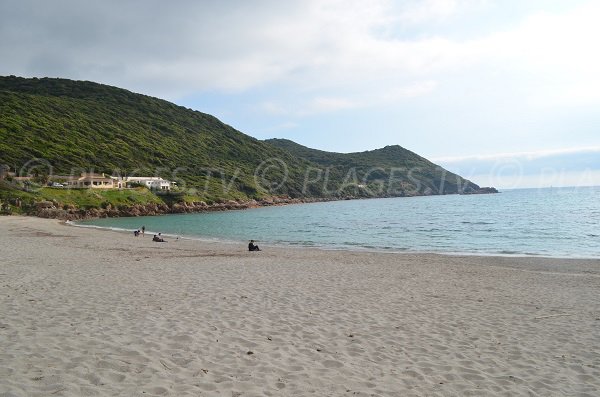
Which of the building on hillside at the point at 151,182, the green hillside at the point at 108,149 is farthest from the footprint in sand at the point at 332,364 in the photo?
the building on hillside at the point at 151,182

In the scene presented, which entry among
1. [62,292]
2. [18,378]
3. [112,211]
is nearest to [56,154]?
[112,211]

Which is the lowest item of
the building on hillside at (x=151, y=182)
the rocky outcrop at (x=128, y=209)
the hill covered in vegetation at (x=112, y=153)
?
the rocky outcrop at (x=128, y=209)

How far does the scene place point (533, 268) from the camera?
82.2 feet

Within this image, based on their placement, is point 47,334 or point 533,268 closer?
point 47,334

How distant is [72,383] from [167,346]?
2.25 metres

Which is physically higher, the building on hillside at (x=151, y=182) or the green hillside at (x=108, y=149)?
the green hillside at (x=108, y=149)

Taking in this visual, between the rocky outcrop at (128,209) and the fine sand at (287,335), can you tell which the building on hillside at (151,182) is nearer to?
the rocky outcrop at (128,209)

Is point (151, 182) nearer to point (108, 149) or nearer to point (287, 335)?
point (108, 149)

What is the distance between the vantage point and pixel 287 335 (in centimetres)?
975

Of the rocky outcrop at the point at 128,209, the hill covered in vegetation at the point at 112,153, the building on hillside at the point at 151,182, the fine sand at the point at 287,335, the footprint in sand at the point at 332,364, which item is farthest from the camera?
the building on hillside at the point at 151,182

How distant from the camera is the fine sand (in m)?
6.96

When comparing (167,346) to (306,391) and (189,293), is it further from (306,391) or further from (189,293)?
(189,293)

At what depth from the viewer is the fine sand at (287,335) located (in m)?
6.96

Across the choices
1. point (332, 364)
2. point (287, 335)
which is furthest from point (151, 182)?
point (332, 364)
